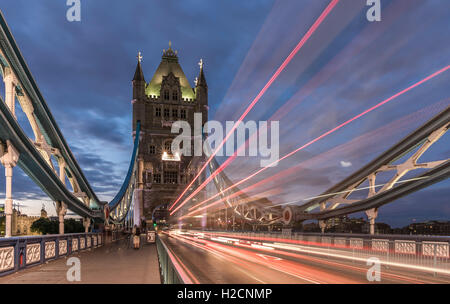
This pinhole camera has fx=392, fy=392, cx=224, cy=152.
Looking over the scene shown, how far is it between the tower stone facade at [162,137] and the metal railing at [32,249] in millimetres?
68214

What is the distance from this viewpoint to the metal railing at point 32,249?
38.6ft

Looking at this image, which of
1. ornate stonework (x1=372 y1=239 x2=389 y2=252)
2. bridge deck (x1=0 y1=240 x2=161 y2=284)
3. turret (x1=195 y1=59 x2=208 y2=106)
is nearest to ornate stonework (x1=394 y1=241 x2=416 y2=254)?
ornate stonework (x1=372 y1=239 x2=389 y2=252)

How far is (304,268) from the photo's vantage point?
1473 centimetres

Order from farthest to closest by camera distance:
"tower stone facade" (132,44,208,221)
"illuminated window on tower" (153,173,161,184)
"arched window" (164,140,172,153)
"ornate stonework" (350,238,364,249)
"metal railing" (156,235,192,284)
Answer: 1. "arched window" (164,140,172,153)
2. "illuminated window on tower" (153,173,161,184)
3. "tower stone facade" (132,44,208,221)
4. "ornate stonework" (350,238,364,249)
5. "metal railing" (156,235,192,284)

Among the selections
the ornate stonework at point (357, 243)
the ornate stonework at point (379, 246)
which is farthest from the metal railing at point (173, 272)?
the ornate stonework at point (357, 243)

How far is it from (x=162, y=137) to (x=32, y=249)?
8001 cm

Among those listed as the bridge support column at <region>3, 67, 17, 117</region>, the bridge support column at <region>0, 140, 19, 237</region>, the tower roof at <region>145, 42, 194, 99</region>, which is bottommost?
the bridge support column at <region>0, 140, 19, 237</region>

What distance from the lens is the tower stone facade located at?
9012cm

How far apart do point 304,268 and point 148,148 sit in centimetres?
8047

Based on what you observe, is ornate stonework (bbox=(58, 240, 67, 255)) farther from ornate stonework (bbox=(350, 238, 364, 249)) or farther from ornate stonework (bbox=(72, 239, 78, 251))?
ornate stonework (bbox=(350, 238, 364, 249))

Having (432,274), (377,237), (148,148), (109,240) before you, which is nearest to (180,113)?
(148,148)

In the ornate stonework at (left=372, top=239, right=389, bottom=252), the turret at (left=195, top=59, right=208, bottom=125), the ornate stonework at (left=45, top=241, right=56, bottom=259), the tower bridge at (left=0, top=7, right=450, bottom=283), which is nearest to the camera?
the tower bridge at (left=0, top=7, right=450, bottom=283)

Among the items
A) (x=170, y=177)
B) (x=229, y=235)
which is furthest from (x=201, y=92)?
(x=229, y=235)

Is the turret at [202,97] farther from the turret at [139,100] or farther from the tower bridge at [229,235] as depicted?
the tower bridge at [229,235]
